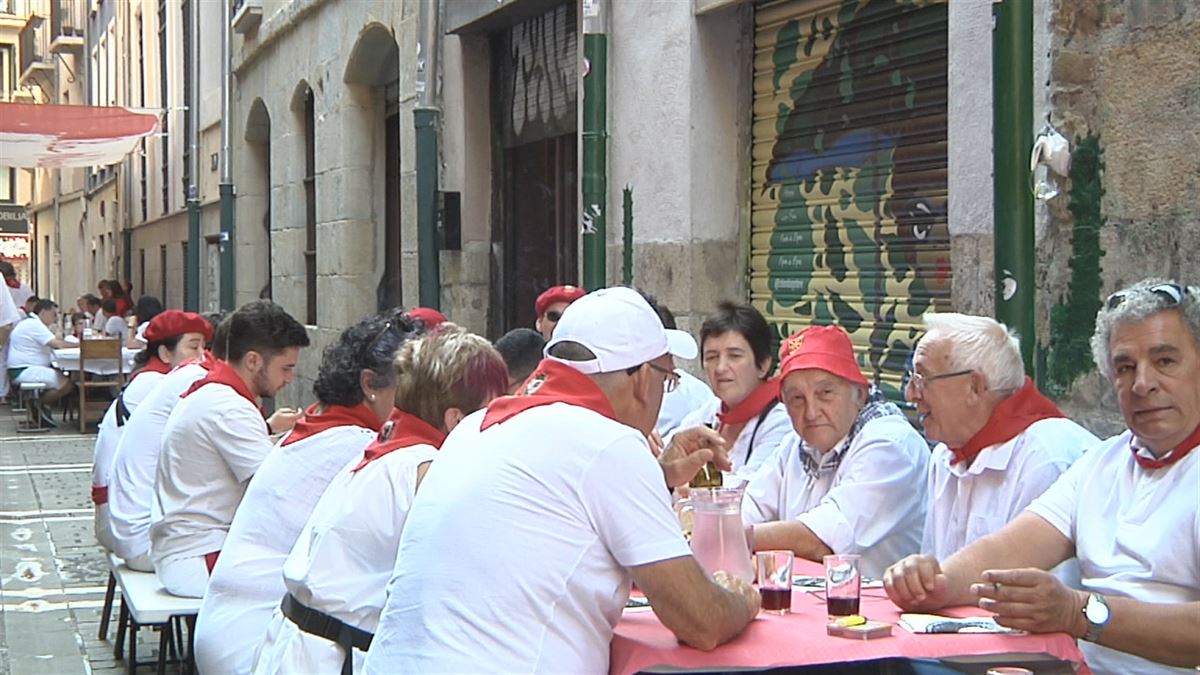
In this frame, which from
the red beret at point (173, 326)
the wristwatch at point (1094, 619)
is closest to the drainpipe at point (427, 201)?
the red beret at point (173, 326)

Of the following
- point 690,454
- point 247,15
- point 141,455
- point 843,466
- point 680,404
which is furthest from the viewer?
point 247,15

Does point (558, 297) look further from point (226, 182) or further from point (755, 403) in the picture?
point (226, 182)

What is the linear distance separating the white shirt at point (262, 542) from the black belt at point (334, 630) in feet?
2.19

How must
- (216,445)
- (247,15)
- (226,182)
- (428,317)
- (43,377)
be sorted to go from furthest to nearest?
(226,182), (247,15), (43,377), (216,445), (428,317)

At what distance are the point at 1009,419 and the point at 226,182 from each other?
636 inches

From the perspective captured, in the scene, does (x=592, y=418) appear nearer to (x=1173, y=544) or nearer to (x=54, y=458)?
(x=1173, y=544)

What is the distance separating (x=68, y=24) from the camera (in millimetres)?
41406

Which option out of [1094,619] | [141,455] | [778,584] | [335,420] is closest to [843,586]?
[778,584]

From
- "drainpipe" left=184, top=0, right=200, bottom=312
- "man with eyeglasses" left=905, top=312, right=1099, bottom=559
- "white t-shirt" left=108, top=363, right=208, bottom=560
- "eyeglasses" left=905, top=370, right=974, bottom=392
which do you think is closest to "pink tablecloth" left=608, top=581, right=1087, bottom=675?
"man with eyeglasses" left=905, top=312, right=1099, bottom=559

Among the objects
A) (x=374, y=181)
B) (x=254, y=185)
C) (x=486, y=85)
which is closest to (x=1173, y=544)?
(x=486, y=85)

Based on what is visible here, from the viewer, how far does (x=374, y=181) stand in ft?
49.1

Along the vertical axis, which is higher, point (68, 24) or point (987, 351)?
point (68, 24)

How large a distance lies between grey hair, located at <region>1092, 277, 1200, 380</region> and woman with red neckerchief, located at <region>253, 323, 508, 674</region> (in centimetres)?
148

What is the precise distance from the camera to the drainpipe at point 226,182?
62.3 ft
